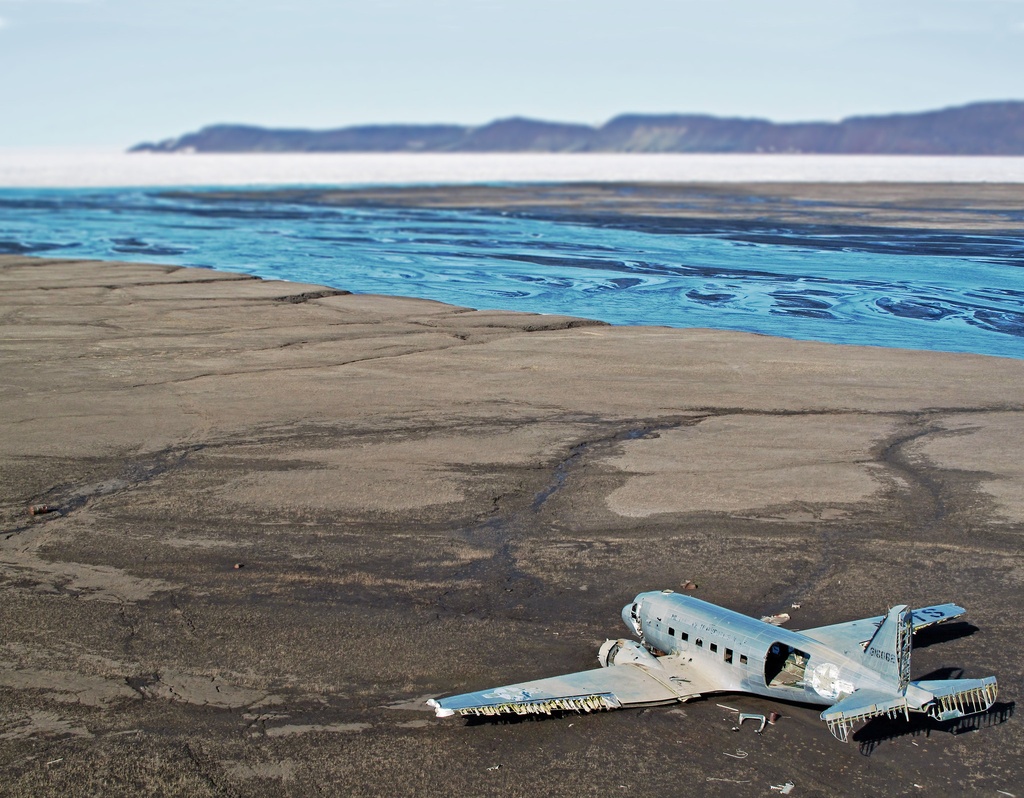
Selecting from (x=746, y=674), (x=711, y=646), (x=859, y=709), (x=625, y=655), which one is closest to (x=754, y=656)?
(x=746, y=674)

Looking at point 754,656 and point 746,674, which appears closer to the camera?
point 754,656

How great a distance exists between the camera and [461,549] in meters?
13.8

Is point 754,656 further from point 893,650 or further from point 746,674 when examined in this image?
point 893,650

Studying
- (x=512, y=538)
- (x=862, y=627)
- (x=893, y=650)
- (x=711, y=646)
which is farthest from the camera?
(x=512, y=538)

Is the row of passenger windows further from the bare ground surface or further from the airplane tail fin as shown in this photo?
the airplane tail fin

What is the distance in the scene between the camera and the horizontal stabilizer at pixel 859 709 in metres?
8.84

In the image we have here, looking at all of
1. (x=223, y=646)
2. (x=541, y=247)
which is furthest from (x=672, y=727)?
(x=541, y=247)

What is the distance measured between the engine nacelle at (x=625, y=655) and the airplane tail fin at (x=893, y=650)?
79.5 inches

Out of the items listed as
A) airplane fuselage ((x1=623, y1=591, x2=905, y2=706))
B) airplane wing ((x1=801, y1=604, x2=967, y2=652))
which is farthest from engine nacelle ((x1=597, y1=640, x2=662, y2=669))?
airplane wing ((x1=801, y1=604, x2=967, y2=652))

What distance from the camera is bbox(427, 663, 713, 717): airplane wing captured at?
949 cm

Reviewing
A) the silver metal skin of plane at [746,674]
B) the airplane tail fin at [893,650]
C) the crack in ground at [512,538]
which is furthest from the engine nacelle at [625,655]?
the airplane tail fin at [893,650]

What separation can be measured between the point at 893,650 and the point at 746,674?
1.35 m

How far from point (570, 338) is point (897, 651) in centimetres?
1909

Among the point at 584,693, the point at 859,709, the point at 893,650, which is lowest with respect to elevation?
the point at 584,693
